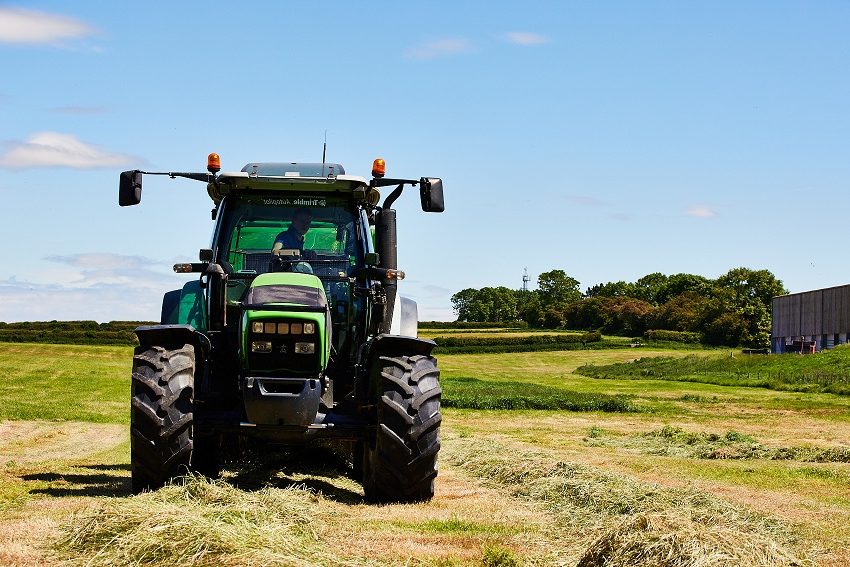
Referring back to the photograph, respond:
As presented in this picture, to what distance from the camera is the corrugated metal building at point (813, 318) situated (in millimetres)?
71875

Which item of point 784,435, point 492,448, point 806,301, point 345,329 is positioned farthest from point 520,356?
point 345,329

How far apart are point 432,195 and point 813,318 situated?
2834 inches

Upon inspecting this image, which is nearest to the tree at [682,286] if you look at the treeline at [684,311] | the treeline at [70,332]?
the treeline at [684,311]

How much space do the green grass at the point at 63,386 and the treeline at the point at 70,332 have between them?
9549 millimetres

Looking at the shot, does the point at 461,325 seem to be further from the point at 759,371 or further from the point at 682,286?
the point at 759,371

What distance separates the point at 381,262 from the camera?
11.3 m

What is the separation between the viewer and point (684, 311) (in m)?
114

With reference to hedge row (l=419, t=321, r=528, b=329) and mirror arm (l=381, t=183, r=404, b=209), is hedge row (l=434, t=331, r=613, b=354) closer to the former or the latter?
hedge row (l=419, t=321, r=528, b=329)

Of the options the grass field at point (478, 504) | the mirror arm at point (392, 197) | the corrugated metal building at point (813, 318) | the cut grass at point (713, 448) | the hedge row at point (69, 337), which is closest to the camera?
the grass field at point (478, 504)

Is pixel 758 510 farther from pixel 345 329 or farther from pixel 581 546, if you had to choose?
pixel 345 329

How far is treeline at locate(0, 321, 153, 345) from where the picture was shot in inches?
2724

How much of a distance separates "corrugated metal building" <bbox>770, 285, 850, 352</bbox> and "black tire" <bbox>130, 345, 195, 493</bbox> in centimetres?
6611

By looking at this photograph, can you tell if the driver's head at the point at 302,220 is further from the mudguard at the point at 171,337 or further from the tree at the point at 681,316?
the tree at the point at 681,316

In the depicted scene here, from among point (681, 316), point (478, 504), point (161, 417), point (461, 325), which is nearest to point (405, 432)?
point (478, 504)
